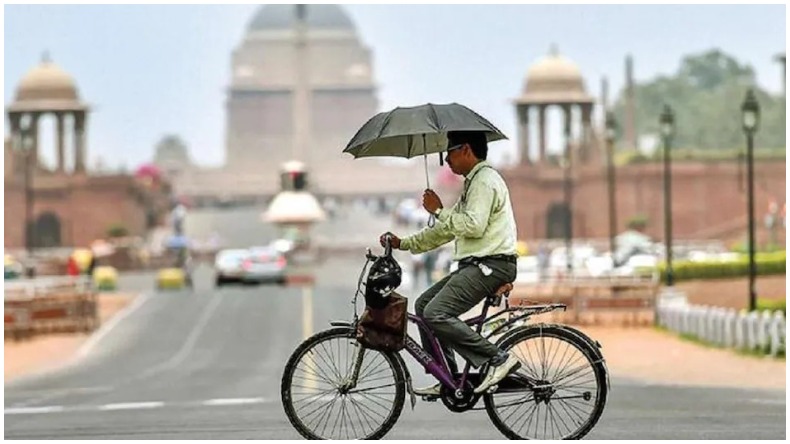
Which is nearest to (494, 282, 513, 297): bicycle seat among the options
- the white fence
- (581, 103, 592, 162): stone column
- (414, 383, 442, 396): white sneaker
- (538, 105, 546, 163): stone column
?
(414, 383, 442, 396): white sneaker

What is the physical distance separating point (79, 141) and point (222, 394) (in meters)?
80.9

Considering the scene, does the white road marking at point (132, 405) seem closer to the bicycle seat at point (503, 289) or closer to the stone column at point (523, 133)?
the bicycle seat at point (503, 289)

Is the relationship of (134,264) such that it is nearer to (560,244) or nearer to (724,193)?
(560,244)

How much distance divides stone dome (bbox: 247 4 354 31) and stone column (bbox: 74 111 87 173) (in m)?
51.7

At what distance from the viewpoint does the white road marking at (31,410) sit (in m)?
18.3

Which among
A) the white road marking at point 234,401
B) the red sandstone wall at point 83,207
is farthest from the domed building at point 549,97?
the white road marking at point 234,401

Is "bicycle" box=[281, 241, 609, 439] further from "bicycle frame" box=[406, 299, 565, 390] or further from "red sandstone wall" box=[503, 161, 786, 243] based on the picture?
"red sandstone wall" box=[503, 161, 786, 243]

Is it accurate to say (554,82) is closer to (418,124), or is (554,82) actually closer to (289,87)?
(289,87)

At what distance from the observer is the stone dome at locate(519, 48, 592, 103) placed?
97.1 meters

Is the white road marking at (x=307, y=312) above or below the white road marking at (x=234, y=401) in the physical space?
below

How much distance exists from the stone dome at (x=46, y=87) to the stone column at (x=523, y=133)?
22795 mm

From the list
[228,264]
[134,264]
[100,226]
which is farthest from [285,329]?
[100,226]

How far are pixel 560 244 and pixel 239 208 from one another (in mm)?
58095

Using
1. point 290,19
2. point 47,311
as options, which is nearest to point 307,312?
point 47,311
